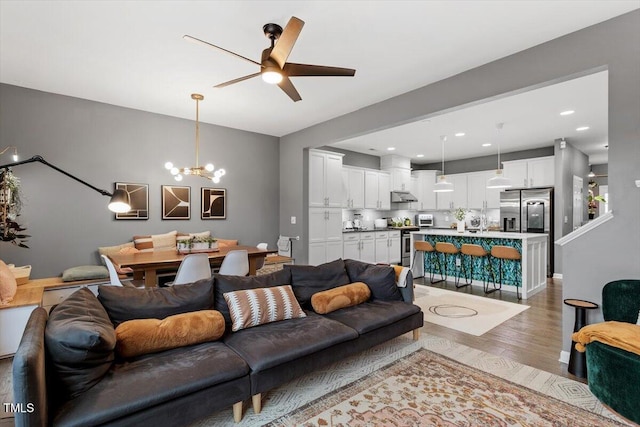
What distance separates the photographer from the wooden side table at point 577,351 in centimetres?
255

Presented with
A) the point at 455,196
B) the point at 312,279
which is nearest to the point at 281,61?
the point at 312,279

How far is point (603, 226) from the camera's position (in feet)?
8.40

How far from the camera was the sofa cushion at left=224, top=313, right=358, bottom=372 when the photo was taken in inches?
83.7

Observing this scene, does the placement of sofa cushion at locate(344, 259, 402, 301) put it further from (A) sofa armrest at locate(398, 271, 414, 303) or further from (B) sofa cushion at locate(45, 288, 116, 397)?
(B) sofa cushion at locate(45, 288, 116, 397)

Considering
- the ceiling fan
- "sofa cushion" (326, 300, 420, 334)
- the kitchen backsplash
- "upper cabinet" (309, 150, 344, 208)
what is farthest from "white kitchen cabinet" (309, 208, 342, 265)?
the ceiling fan

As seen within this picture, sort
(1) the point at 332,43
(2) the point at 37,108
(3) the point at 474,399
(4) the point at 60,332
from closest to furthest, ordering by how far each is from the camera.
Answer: (4) the point at 60,332 → (3) the point at 474,399 → (1) the point at 332,43 → (2) the point at 37,108

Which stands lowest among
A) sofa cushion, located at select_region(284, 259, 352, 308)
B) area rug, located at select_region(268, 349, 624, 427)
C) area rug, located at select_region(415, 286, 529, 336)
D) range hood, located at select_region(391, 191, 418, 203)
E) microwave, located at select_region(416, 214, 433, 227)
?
area rug, located at select_region(415, 286, 529, 336)

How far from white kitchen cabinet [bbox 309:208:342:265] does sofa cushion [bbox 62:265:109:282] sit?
3.18 metres

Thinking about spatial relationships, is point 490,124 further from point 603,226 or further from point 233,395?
point 233,395

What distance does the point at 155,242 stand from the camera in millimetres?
4727

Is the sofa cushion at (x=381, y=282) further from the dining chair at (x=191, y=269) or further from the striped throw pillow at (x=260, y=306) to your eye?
the dining chair at (x=191, y=269)

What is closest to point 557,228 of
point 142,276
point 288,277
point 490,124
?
point 490,124

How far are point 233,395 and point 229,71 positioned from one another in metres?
3.15

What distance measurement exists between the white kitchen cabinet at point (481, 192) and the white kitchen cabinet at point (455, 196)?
0.40ft
